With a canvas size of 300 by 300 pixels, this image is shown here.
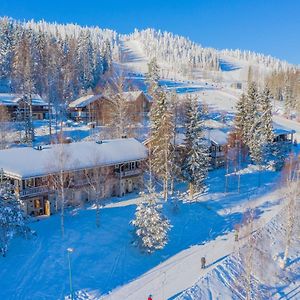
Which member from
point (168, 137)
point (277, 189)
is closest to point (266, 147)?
point (277, 189)

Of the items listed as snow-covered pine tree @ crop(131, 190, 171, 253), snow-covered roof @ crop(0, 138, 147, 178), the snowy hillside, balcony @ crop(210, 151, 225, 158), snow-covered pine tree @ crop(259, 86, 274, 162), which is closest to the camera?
the snowy hillside

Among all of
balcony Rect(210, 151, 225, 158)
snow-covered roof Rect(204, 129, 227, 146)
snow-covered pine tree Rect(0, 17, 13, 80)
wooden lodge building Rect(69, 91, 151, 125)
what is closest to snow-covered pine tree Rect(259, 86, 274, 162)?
snow-covered roof Rect(204, 129, 227, 146)

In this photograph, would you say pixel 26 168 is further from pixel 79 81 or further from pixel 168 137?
pixel 79 81

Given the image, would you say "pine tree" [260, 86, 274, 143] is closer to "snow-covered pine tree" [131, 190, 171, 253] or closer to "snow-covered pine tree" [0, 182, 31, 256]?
"snow-covered pine tree" [131, 190, 171, 253]

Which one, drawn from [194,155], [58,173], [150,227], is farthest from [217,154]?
[58,173]

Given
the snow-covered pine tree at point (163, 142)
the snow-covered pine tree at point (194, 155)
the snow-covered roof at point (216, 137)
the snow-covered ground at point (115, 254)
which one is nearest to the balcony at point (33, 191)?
the snow-covered ground at point (115, 254)

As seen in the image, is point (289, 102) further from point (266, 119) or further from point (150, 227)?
point (150, 227)

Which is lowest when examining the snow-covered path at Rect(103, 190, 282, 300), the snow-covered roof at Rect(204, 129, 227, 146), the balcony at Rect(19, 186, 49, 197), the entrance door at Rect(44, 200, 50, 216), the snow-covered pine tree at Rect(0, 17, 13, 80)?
the snow-covered path at Rect(103, 190, 282, 300)
